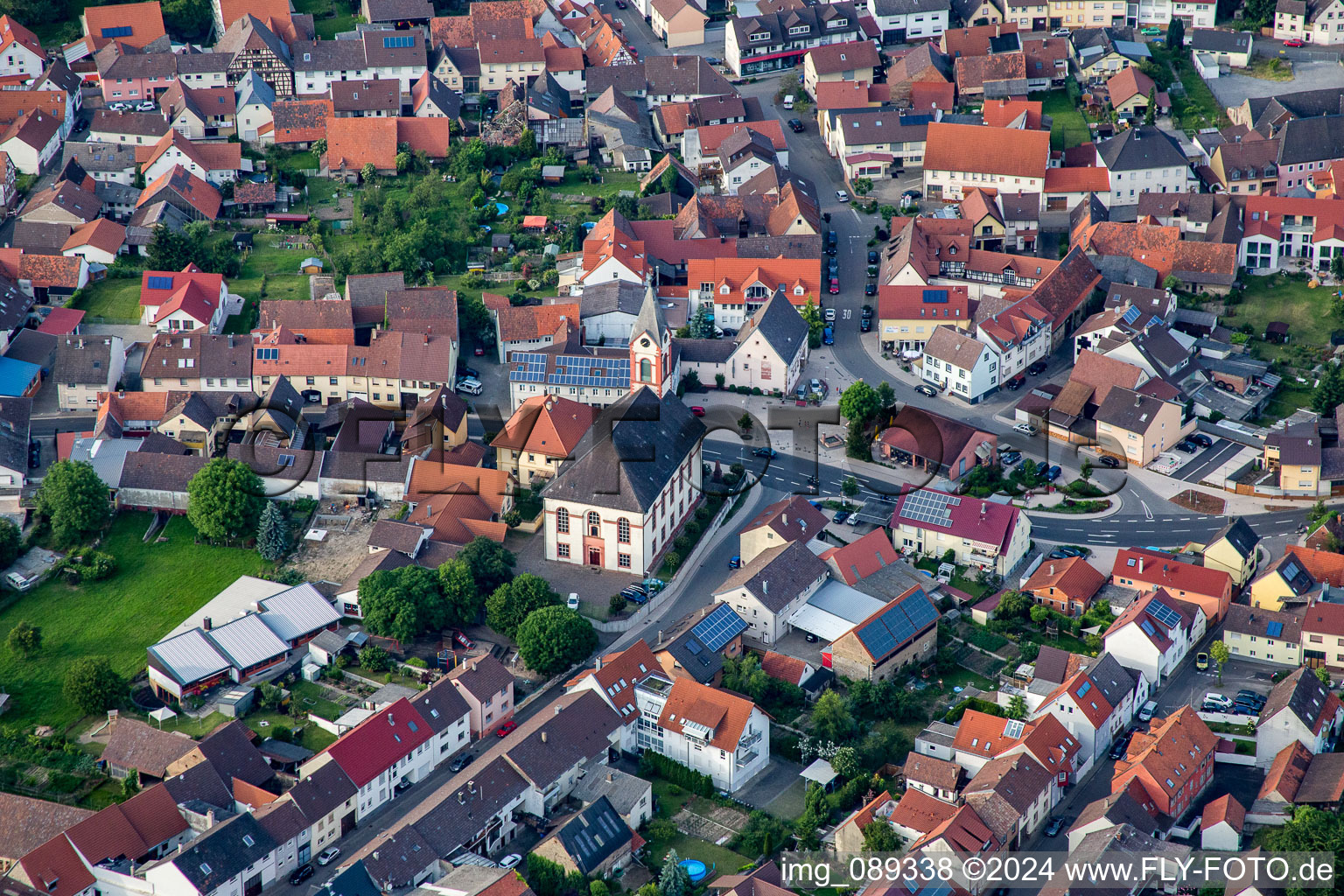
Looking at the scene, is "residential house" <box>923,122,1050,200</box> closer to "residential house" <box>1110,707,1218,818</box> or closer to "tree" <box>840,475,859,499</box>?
"tree" <box>840,475,859,499</box>

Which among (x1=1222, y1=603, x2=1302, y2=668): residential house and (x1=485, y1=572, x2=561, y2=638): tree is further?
(x1=485, y1=572, x2=561, y2=638): tree

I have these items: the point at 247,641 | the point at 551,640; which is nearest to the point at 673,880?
the point at 551,640

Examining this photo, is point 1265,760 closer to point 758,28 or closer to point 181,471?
point 181,471

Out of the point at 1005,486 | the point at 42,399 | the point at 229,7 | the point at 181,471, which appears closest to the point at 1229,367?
the point at 1005,486

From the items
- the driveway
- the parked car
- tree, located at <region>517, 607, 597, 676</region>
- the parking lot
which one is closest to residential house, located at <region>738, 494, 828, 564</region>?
tree, located at <region>517, 607, 597, 676</region>

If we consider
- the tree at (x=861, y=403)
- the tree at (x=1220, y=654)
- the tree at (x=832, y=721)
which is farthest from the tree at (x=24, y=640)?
the tree at (x=1220, y=654)

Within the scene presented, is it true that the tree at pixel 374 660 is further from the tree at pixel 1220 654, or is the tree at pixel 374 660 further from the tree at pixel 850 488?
the tree at pixel 1220 654
